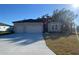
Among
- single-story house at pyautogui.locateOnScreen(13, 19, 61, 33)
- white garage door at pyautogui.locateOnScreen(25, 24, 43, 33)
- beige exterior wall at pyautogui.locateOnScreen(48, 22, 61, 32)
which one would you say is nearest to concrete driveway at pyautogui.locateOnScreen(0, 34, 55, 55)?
white garage door at pyautogui.locateOnScreen(25, 24, 43, 33)

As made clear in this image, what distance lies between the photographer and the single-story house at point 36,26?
16.1 metres

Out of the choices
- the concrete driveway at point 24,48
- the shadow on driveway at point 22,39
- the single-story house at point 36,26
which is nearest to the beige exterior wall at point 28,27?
the single-story house at point 36,26

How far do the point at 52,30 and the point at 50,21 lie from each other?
1148mm

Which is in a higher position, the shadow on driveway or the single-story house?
the shadow on driveway

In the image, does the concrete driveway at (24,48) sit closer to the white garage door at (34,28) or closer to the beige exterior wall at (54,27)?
the white garage door at (34,28)

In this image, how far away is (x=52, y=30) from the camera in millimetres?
17188

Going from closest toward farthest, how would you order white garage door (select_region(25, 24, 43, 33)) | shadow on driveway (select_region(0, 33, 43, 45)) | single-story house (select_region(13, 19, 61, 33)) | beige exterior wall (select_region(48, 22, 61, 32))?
Answer: shadow on driveway (select_region(0, 33, 43, 45)) < white garage door (select_region(25, 24, 43, 33)) < single-story house (select_region(13, 19, 61, 33)) < beige exterior wall (select_region(48, 22, 61, 32))

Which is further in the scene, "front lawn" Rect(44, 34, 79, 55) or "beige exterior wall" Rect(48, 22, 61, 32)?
"beige exterior wall" Rect(48, 22, 61, 32)

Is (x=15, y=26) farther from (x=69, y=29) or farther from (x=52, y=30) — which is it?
(x=69, y=29)

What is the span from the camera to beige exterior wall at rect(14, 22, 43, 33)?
16.0 m

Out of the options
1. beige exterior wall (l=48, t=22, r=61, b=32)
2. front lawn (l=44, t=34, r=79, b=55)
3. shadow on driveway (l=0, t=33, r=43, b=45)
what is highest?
front lawn (l=44, t=34, r=79, b=55)

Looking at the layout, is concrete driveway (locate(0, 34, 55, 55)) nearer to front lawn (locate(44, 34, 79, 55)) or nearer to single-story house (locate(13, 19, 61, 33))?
front lawn (locate(44, 34, 79, 55))

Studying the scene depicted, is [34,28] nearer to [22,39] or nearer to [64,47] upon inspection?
[22,39]
